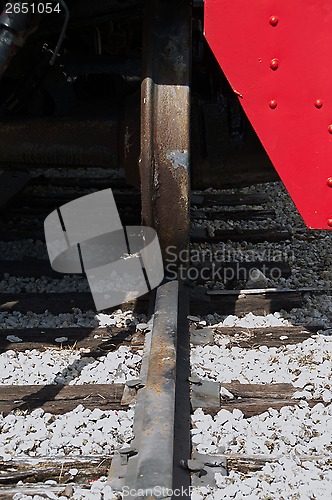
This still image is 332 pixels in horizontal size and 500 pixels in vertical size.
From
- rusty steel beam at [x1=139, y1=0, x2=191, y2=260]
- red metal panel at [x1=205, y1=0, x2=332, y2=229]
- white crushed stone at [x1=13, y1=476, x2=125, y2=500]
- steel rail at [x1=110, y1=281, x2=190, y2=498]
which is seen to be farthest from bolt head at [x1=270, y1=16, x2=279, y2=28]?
white crushed stone at [x1=13, y1=476, x2=125, y2=500]

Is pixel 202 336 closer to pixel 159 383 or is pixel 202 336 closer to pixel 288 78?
pixel 159 383

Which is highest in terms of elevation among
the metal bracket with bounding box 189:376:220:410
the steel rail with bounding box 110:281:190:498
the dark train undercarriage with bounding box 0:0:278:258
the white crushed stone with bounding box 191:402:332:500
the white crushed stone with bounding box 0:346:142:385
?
the dark train undercarriage with bounding box 0:0:278:258

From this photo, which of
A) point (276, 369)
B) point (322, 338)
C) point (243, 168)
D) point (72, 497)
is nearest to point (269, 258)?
point (243, 168)

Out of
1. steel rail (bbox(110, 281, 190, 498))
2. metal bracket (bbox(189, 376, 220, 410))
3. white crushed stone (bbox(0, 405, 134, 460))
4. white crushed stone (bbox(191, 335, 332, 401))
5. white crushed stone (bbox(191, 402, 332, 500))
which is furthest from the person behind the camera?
white crushed stone (bbox(191, 335, 332, 401))

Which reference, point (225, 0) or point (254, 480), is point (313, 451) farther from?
point (225, 0)

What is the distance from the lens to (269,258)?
3.62 metres

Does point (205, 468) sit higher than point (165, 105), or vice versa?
point (165, 105)

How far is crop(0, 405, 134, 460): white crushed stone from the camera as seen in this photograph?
6.34 feet

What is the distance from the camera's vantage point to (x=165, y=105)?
266 cm

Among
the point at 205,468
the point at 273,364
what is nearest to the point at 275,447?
the point at 205,468

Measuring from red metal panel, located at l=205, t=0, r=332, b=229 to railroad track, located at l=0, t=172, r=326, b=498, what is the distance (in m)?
0.61

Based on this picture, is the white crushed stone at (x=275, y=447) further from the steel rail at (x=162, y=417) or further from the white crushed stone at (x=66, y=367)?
the white crushed stone at (x=66, y=367)

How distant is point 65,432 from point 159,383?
306mm

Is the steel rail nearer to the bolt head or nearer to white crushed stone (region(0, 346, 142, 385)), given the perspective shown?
white crushed stone (region(0, 346, 142, 385))
